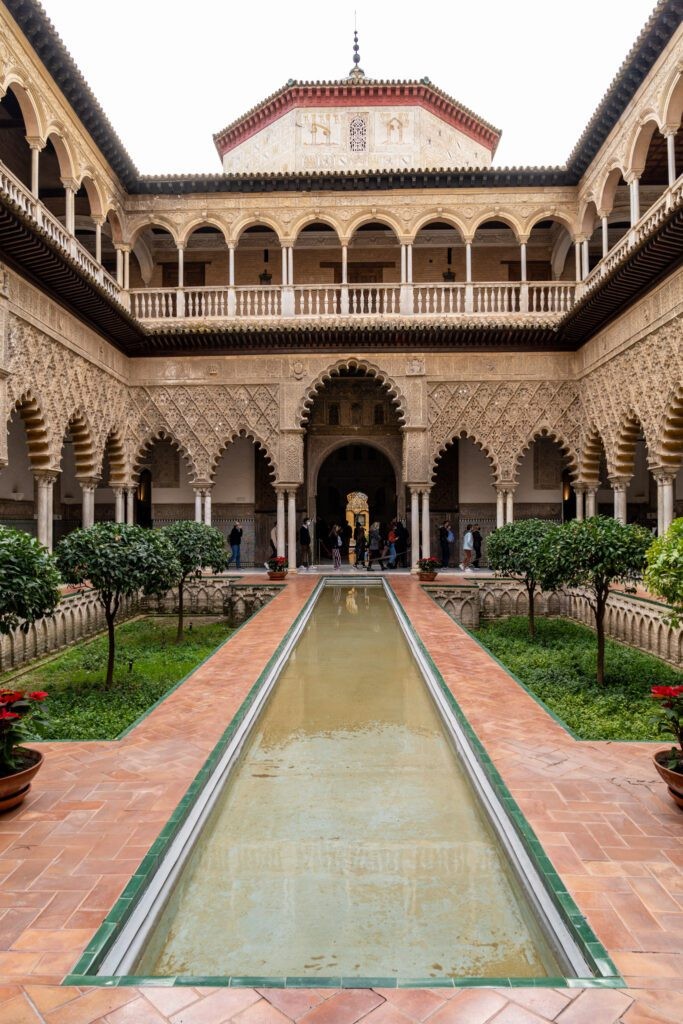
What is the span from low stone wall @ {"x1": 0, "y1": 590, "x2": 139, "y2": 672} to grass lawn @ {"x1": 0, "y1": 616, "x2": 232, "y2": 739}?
0.20 metres

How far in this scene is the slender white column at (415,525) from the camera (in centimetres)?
1550

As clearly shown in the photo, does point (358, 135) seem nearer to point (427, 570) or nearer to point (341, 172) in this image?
point (341, 172)

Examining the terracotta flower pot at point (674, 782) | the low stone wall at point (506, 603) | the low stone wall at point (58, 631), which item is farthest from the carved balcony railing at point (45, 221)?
the terracotta flower pot at point (674, 782)

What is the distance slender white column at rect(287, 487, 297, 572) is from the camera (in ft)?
51.2

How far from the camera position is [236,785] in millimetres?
3932

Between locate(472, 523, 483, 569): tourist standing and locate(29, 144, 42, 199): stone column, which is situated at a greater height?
locate(29, 144, 42, 199): stone column

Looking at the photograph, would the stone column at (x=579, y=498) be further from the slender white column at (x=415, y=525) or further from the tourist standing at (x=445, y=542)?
the slender white column at (x=415, y=525)

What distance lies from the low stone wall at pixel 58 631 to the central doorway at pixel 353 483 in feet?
28.3

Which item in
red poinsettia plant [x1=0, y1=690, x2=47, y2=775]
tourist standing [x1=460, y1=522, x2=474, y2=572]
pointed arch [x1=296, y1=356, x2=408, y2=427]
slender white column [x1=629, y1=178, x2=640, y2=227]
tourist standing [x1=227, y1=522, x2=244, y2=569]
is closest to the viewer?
red poinsettia plant [x1=0, y1=690, x2=47, y2=775]

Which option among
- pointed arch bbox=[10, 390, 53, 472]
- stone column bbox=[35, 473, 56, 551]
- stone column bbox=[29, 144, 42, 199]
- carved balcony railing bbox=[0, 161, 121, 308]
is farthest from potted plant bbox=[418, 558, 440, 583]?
stone column bbox=[29, 144, 42, 199]

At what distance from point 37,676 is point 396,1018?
22.2 ft

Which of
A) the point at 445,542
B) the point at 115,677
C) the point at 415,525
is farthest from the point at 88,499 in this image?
the point at 445,542

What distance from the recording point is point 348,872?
2979 millimetres

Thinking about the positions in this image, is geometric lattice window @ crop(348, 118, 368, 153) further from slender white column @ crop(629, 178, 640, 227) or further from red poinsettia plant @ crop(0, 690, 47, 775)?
red poinsettia plant @ crop(0, 690, 47, 775)
